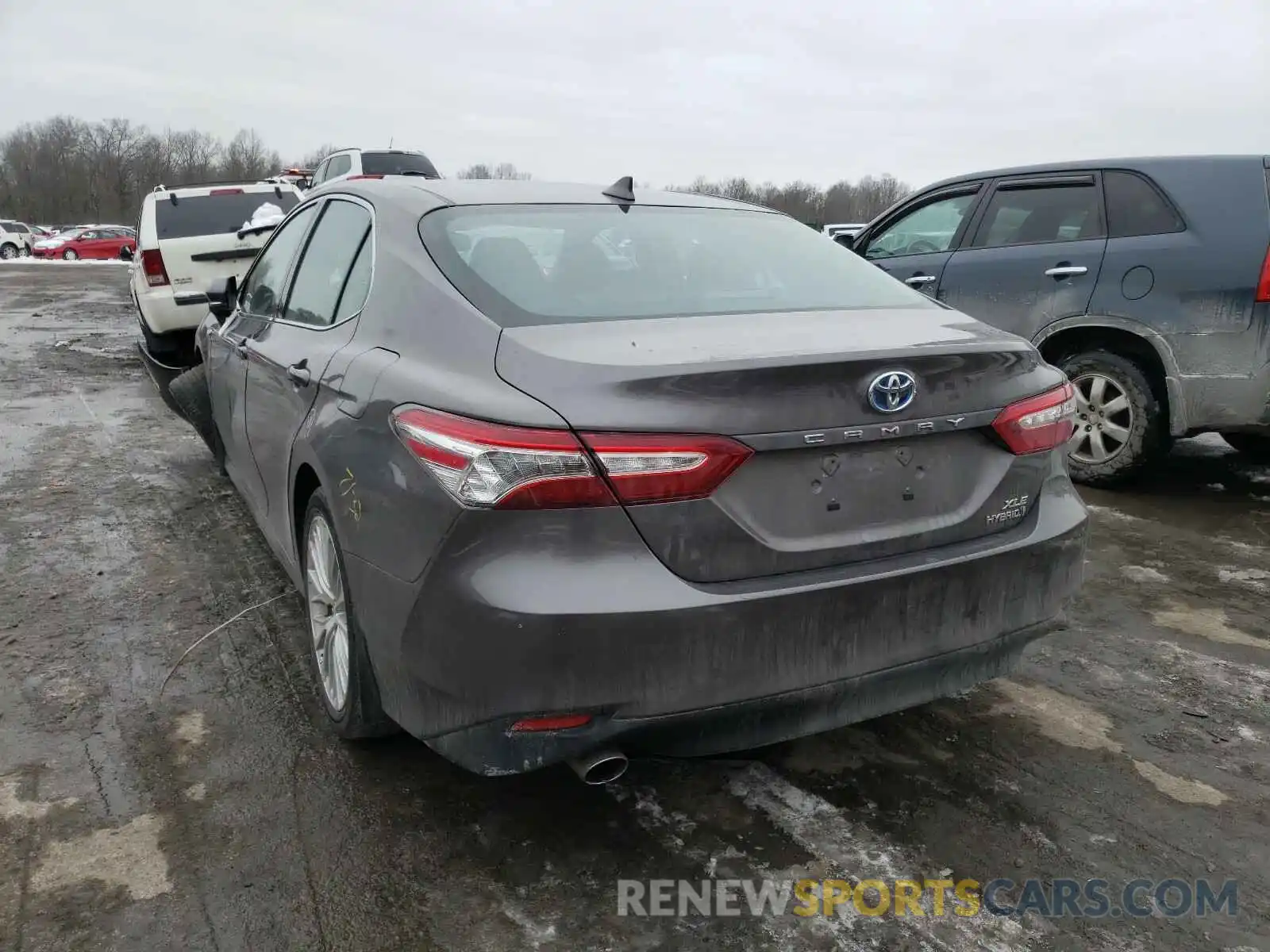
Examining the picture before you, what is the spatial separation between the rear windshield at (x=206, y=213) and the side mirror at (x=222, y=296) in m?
5.43

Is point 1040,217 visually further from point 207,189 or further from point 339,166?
point 339,166

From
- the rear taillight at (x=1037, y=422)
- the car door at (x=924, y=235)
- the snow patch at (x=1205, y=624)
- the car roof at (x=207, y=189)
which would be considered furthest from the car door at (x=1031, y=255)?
the car roof at (x=207, y=189)

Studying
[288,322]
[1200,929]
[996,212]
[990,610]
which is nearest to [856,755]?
[990,610]

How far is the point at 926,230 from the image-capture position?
688 cm

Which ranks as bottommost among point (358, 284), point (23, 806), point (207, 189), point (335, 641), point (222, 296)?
point (23, 806)

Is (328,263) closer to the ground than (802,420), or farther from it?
farther from it

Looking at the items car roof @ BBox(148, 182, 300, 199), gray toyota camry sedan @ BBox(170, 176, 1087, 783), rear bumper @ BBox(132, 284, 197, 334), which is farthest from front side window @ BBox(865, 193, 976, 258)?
car roof @ BBox(148, 182, 300, 199)

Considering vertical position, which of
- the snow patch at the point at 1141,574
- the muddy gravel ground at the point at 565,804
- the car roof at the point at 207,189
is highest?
the car roof at the point at 207,189

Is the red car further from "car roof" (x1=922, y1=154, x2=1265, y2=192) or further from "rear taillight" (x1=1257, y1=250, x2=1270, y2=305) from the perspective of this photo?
"rear taillight" (x1=1257, y1=250, x2=1270, y2=305)

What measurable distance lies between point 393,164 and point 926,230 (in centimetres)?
1192

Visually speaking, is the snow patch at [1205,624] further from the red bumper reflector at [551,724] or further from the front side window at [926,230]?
the front side window at [926,230]

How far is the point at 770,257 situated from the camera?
3.18 meters

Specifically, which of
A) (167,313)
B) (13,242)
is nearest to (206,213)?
(167,313)

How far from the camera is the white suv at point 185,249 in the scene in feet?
30.5
